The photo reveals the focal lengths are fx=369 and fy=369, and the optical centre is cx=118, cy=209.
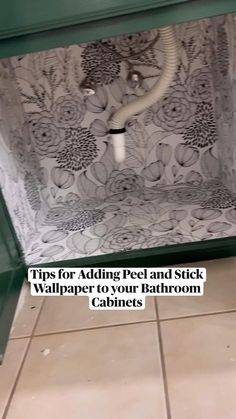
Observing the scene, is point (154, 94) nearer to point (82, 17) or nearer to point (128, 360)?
point (82, 17)

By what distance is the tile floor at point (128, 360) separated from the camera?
63cm

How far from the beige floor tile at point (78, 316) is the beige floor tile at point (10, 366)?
0.05 m

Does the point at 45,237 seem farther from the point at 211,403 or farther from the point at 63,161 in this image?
the point at 211,403

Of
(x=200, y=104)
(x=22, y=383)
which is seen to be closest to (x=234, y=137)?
(x=200, y=104)

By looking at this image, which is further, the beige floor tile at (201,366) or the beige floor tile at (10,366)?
the beige floor tile at (10,366)

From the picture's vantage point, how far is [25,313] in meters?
0.92

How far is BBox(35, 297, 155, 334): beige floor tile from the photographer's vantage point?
83 cm

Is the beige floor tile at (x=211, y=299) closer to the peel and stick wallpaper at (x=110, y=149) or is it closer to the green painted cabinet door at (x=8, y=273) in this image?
the peel and stick wallpaper at (x=110, y=149)

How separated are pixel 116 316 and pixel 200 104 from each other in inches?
28.6

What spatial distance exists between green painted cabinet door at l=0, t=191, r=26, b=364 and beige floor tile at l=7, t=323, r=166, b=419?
0.08 m

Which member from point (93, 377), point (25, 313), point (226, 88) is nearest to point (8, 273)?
point (25, 313)

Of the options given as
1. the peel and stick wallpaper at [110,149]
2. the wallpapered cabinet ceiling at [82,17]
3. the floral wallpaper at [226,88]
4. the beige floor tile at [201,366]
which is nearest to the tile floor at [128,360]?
the beige floor tile at [201,366]

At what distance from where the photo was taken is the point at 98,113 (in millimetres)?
1207

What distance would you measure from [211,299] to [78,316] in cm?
31
